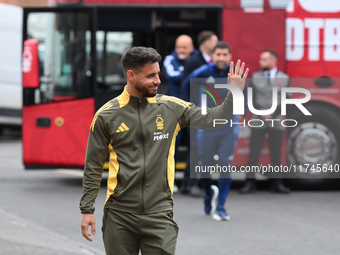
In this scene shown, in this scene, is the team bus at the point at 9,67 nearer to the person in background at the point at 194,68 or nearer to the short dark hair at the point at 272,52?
the person in background at the point at 194,68

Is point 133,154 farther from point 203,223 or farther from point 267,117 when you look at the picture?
point 267,117

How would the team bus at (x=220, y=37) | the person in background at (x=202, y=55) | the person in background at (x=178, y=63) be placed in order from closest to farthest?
the person in background at (x=202, y=55) < the person in background at (x=178, y=63) < the team bus at (x=220, y=37)

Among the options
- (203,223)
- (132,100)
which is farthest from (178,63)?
(132,100)

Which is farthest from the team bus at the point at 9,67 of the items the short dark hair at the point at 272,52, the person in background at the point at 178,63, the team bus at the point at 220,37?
the short dark hair at the point at 272,52

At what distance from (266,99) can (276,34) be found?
2.96 ft

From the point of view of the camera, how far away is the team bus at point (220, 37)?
9773mm

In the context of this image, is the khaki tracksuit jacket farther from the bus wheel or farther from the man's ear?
the bus wheel

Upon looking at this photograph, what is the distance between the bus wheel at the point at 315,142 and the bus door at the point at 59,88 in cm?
276

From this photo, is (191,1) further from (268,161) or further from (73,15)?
(268,161)

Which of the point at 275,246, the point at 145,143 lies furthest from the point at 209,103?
the point at 145,143

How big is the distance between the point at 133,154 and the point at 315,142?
21.3 ft

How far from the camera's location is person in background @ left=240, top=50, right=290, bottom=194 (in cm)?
958

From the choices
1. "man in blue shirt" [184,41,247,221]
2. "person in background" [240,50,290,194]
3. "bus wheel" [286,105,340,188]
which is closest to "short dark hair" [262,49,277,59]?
"person in background" [240,50,290,194]

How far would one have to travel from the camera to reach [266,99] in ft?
31.6
